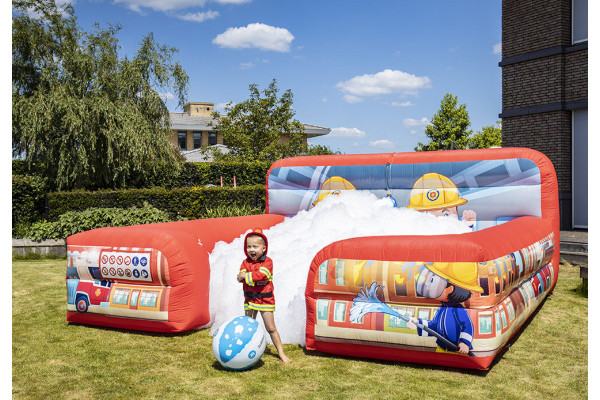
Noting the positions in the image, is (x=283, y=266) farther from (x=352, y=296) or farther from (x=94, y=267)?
(x=94, y=267)

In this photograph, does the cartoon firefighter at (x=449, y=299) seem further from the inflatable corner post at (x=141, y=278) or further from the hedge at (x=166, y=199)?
the hedge at (x=166, y=199)

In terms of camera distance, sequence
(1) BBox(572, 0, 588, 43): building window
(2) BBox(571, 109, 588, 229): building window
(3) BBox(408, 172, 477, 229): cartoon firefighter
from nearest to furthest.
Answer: (3) BBox(408, 172, 477, 229): cartoon firefighter
(2) BBox(571, 109, 588, 229): building window
(1) BBox(572, 0, 588, 43): building window

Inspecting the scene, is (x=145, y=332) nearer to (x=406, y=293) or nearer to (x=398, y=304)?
(x=398, y=304)

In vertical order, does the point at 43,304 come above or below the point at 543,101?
below

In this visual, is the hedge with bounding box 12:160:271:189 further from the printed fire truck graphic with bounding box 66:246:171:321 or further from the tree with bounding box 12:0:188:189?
the printed fire truck graphic with bounding box 66:246:171:321

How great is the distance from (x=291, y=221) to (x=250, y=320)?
3280 millimetres

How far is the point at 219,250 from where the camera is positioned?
20.6ft

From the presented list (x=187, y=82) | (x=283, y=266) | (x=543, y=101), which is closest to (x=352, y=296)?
(x=283, y=266)

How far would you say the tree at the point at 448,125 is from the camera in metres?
44.2

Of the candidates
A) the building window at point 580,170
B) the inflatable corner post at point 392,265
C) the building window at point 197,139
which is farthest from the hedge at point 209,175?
the building window at point 197,139

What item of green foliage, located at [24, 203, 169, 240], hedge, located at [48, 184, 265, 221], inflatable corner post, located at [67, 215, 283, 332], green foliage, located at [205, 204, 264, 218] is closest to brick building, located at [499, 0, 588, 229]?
green foliage, located at [205, 204, 264, 218]

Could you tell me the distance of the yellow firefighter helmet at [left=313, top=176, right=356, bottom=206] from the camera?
8.23 metres

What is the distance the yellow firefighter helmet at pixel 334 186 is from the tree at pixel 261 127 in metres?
21.6

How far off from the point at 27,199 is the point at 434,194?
1131cm
